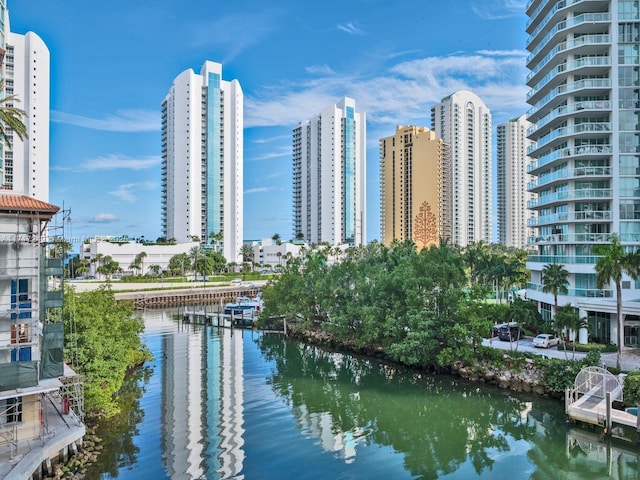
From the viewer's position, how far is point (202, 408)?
27672 millimetres

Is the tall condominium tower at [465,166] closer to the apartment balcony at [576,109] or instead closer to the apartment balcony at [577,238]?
the apartment balcony at [577,238]

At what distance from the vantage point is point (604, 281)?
2952 cm

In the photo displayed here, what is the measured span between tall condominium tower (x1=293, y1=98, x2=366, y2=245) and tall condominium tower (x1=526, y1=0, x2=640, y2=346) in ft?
336

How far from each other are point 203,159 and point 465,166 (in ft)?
226

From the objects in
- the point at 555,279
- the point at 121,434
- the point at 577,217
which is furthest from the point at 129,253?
the point at 555,279

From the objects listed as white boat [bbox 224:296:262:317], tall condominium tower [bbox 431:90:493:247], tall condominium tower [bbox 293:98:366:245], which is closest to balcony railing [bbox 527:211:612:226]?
white boat [bbox 224:296:262:317]

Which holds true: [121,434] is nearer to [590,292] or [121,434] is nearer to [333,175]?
[590,292]

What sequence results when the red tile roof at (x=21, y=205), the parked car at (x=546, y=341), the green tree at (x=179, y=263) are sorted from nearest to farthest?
the red tile roof at (x=21, y=205)
the parked car at (x=546, y=341)
the green tree at (x=179, y=263)

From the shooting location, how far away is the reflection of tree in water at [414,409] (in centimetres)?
2271

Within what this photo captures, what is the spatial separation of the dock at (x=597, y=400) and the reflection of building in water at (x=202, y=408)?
54.5 feet

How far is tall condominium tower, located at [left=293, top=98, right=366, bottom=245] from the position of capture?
145125mm

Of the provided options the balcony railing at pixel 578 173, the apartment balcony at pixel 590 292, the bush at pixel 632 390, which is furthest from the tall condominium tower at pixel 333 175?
the bush at pixel 632 390

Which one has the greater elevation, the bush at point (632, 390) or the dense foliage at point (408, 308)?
the dense foliage at point (408, 308)

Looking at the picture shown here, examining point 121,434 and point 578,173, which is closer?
point 121,434
